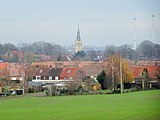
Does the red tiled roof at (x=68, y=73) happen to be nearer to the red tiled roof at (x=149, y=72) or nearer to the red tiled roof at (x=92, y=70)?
the red tiled roof at (x=92, y=70)

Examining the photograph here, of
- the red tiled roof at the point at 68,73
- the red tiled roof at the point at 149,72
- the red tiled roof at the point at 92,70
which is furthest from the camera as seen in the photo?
the red tiled roof at the point at 92,70

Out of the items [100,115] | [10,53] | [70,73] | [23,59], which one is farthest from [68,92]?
[10,53]

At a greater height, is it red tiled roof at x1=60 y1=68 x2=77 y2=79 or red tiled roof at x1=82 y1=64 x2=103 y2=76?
red tiled roof at x1=82 y1=64 x2=103 y2=76

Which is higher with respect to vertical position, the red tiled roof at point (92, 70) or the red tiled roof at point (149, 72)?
the red tiled roof at point (92, 70)

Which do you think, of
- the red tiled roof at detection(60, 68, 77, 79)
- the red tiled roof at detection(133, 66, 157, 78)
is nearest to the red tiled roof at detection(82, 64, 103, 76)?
the red tiled roof at detection(60, 68, 77, 79)

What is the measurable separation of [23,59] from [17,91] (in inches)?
1542

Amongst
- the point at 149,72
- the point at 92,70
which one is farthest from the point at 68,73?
the point at 149,72

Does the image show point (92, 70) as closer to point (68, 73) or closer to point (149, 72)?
point (68, 73)

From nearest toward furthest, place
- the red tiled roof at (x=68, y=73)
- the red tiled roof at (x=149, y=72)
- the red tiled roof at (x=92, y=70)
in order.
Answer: the red tiled roof at (x=149, y=72) < the red tiled roof at (x=68, y=73) < the red tiled roof at (x=92, y=70)

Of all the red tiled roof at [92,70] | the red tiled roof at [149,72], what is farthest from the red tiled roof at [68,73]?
the red tiled roof at [149,72]

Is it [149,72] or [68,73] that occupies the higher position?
[68,73]

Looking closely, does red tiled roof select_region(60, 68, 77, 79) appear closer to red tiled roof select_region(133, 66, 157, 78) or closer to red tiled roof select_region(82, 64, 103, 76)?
red tiled roof select_region(82, 64, 103, 76)

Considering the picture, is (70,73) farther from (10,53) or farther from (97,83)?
(10,53)

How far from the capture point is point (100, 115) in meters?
15.6
